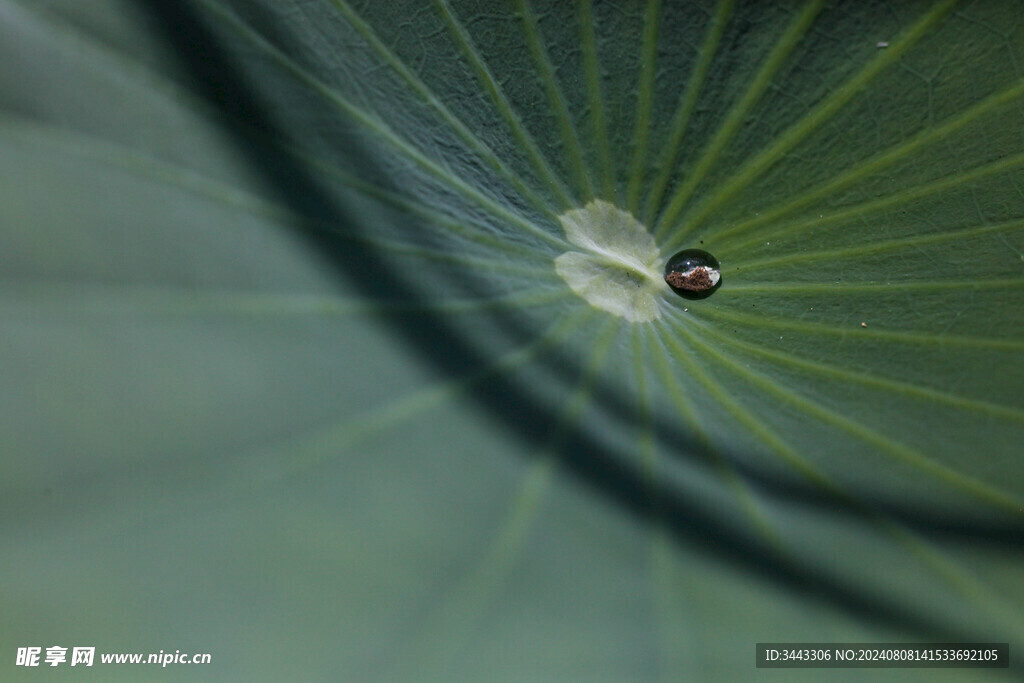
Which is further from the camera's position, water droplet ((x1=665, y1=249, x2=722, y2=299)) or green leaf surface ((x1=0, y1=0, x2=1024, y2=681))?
water droplet ((x1=665, y1=249, x2=722, y2=299))

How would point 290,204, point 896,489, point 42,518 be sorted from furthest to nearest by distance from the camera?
point 896,489
point 290,204
point 42,518

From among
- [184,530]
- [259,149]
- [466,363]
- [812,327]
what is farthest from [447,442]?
[812,327]

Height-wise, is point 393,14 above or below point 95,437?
above

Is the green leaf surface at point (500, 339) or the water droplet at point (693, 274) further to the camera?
the water droplet at point (693, 274)

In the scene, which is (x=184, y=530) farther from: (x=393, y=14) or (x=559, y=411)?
(x=393, y=14)
